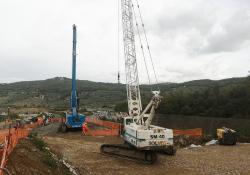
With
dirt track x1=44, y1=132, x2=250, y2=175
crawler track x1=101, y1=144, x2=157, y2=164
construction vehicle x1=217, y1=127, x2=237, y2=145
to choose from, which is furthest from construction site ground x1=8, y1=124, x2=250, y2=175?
construction vehicle x1=217, y1=127, x2=237, y2=145

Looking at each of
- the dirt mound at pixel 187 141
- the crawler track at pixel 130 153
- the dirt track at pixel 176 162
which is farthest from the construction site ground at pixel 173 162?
the dirt mound at pixel 187 141

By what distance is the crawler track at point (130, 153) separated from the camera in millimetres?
20898

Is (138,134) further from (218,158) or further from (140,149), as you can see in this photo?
(218,158)

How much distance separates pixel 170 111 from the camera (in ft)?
274

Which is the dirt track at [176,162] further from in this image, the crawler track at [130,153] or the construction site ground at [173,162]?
the crawler track at [130,153]

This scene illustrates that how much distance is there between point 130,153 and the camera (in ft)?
72.1

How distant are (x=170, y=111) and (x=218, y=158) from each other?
6136 centimetres

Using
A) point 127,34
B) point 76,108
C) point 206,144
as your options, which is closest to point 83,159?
point 206,144

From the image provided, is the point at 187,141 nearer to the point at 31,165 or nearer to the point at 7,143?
the point at 31,165

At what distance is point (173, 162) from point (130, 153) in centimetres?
274

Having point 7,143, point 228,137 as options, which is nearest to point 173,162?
point 228,137

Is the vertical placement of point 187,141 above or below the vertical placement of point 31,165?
below

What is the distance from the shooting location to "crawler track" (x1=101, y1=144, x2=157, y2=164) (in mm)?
20898

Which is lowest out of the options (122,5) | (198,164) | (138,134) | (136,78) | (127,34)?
(198,164)
